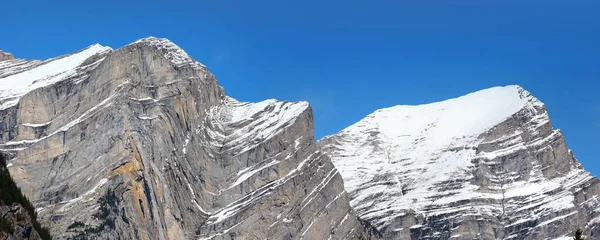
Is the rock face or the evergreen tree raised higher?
the evergreen tree

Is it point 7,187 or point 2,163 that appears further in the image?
point 2,163

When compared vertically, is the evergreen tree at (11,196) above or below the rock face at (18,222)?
above

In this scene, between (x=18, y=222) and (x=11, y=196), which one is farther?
(x=11, y=196)

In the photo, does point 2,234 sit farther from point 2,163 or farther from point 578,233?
point 578,233

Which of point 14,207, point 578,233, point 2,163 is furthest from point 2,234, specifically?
point 578,233

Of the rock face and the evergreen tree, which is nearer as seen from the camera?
the rock face

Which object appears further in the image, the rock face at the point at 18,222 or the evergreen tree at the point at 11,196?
the evergreen tree at the point at 11,196

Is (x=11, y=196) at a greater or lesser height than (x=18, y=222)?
greater

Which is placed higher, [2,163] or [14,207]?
[2,163]
